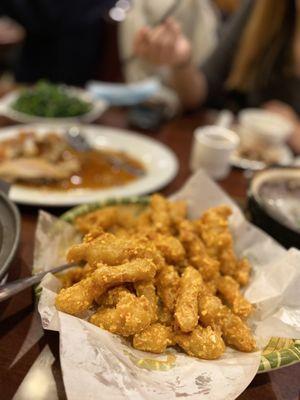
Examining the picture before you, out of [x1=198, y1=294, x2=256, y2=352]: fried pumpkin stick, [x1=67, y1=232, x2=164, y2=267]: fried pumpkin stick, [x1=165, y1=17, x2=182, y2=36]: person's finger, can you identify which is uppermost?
[x1=165, y1=17, x2=182, y2=36]: person's finger

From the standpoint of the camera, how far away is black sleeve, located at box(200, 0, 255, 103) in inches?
146

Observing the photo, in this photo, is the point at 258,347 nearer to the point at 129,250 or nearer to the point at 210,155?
the point at 129,250

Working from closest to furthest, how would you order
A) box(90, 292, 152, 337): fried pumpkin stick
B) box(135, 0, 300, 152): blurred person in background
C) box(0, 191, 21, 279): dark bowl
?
box(90, 292, 152, 337): fried pumpkin stick → box(0, 191, 21, 279): dark bowl → box(135, 0, 300, 152): blurred person in background

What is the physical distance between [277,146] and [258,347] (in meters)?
1.79

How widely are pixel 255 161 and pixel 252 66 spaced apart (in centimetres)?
131

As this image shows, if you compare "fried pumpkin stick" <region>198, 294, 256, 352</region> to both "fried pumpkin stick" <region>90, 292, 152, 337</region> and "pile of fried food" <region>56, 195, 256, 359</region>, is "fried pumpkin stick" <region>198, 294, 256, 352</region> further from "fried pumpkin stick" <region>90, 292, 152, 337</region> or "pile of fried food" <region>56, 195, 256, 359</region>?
"fried pumpkin stick" <region>90, 292, 152, 337</region>

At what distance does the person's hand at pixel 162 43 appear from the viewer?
2.51 m

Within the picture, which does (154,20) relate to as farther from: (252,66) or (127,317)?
(127,317)

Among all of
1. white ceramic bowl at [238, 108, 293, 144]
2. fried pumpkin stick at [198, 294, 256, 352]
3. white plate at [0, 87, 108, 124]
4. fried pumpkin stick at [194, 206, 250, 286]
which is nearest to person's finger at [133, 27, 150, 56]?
white plate at [0, 87, 108, 124]

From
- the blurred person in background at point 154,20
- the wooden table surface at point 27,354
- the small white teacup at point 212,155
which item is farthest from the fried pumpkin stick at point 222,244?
the blurred person in background at point 154,20

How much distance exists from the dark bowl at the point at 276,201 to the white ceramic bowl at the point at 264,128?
2.65ft

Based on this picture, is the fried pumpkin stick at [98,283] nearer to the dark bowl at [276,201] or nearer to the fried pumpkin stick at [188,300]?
the fried pumpkin stick at [188,300]

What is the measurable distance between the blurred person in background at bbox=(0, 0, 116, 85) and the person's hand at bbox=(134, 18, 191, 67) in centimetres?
214

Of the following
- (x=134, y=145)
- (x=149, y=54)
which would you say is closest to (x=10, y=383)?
(x=134, y=145)
